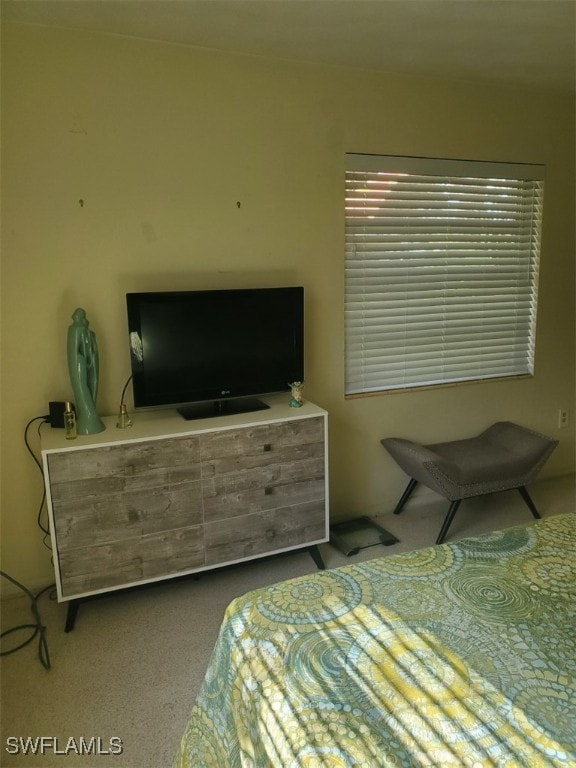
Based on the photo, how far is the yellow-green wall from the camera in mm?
2484

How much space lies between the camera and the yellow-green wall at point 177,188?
8.15 ft

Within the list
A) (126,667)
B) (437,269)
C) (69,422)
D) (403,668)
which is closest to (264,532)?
(126,667)

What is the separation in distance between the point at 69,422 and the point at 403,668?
Answer: 1.71 metres

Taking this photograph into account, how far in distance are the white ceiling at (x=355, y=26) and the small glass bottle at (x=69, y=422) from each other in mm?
1591

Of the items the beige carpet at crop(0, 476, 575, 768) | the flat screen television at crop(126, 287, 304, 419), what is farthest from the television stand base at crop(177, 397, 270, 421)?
the beige carpet at crop(0, 476, 575, 768)

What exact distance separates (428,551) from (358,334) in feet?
5.56

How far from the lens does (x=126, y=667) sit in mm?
2213

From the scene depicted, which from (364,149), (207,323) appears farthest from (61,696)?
(364,149)

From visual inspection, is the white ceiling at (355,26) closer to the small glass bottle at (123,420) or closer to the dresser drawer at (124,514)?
the small glass bottle at (123,420)

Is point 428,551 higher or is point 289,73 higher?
point 289,73

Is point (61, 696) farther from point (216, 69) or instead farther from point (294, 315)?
point (216, 69)

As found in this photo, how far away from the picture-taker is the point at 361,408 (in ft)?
10.9

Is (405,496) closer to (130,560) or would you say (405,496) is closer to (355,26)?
(130,560)
